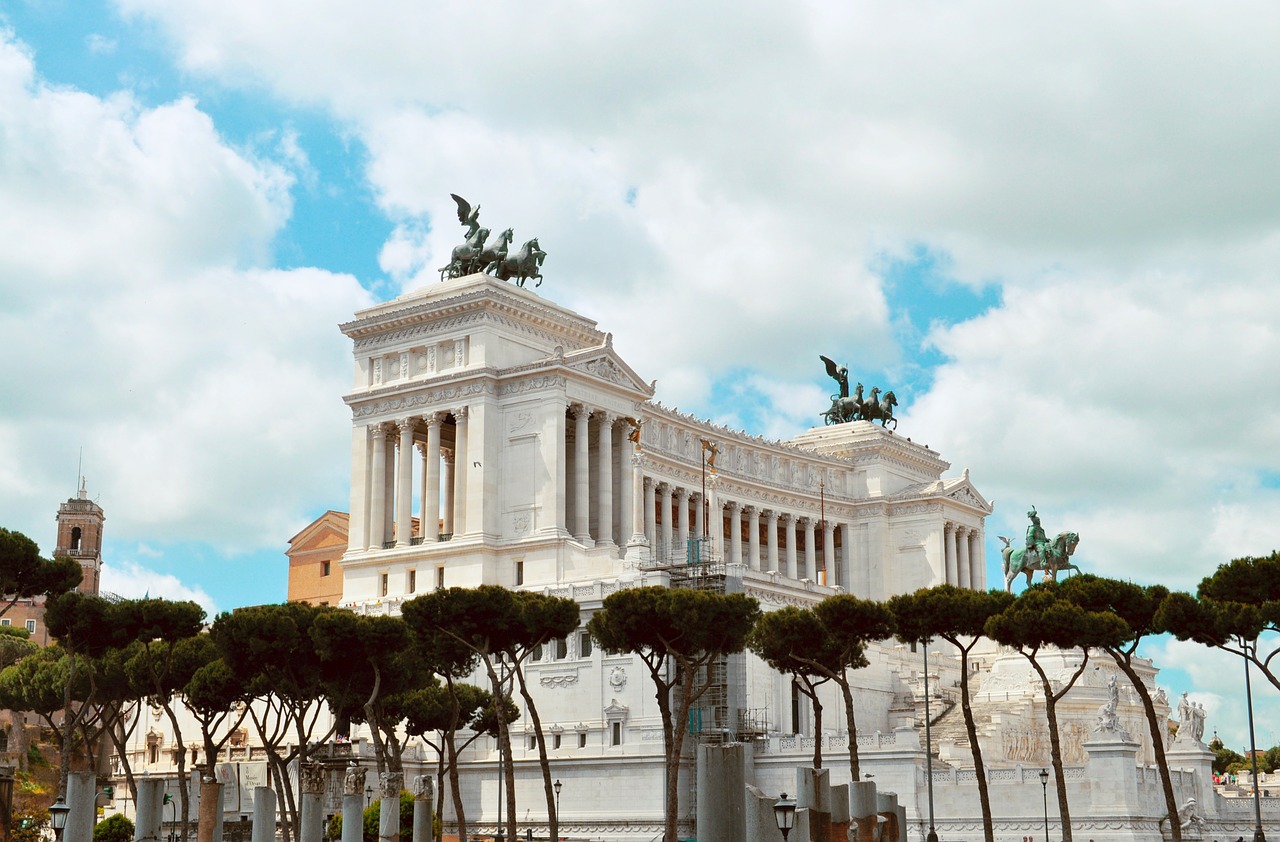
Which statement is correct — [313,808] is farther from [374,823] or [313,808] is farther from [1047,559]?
[1047,559]

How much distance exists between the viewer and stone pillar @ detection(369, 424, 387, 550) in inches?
4018

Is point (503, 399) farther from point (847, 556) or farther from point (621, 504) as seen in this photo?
point (847, 556)

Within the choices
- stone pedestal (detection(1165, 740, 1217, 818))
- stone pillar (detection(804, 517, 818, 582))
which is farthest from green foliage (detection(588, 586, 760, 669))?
stone pillar (detection(804, 517, 818, 582))

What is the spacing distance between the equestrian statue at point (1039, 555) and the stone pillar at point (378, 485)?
4484 cm

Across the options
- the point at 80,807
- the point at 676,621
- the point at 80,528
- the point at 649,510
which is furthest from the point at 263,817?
the point at 80,528

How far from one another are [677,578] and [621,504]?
1989 cm

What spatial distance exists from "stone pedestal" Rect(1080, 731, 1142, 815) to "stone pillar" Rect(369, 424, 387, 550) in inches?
1936

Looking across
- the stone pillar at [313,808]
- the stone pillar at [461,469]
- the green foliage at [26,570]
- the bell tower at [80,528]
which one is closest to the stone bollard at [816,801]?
the stone pillar at [313,808]

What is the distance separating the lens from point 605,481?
101m

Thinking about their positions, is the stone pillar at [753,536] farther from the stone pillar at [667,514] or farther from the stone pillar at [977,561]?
the stone pillar at [977,561]

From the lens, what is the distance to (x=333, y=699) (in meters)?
71.6

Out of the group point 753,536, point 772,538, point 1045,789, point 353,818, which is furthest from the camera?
point 772,538

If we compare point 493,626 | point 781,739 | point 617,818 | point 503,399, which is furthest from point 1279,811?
point 503,399

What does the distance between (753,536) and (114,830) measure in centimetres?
5811
